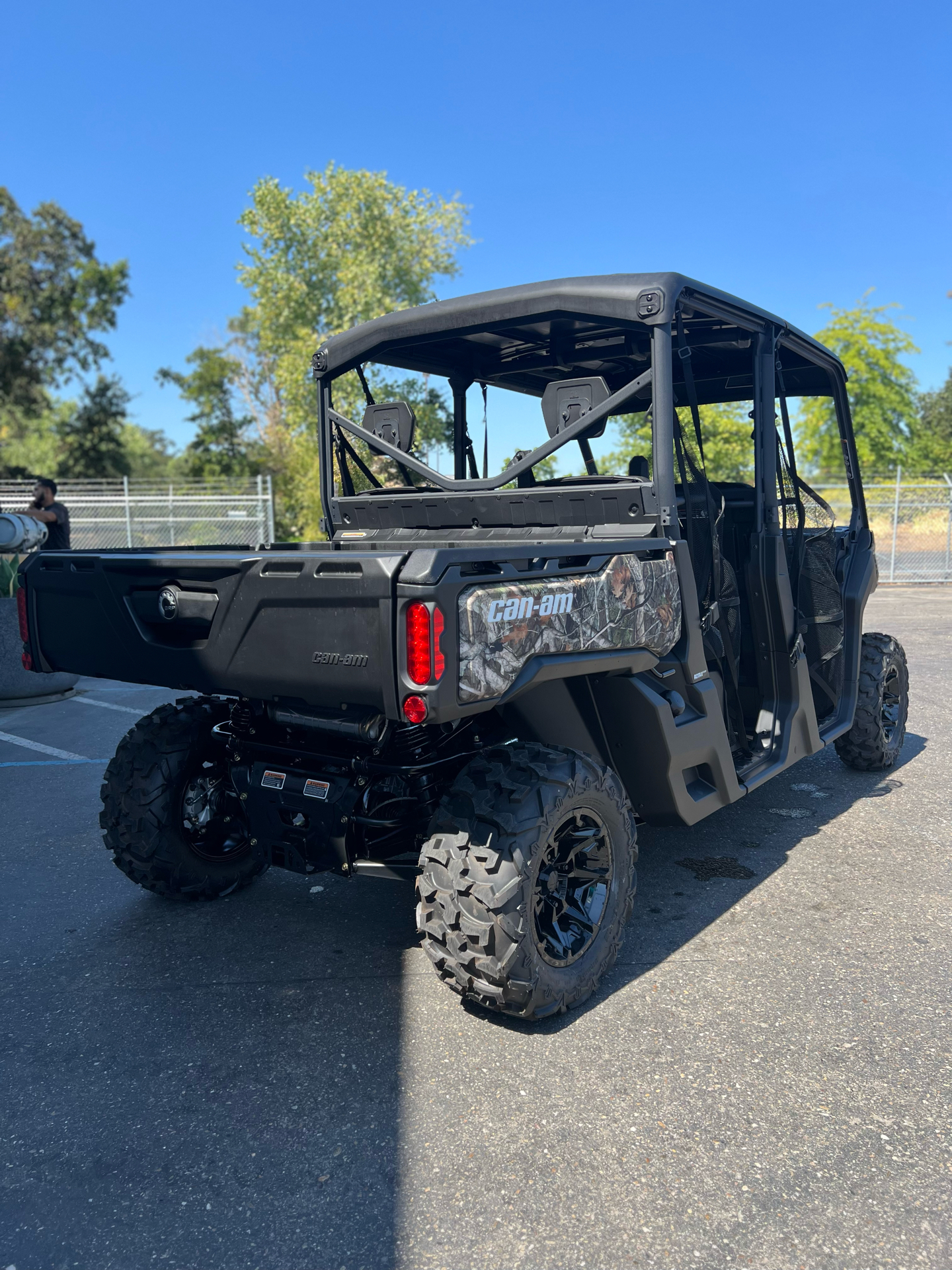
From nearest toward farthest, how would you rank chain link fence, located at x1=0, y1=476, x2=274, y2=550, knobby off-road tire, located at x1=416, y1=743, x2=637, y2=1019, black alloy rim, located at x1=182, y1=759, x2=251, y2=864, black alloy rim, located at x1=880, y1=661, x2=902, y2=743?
knobby off-road tire, located at x1=416, y1=743, x2=637, y2=1019 < black alloy rim, located at x1=182, y1=759, x2=251, y2=864 < black alloy rim, located at x1=880, y1=661, x2=902, y2=743 < chain link fence, located at x1=0, y1=476, x2=274, y2=550

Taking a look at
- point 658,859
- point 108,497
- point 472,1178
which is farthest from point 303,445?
point 472,1178

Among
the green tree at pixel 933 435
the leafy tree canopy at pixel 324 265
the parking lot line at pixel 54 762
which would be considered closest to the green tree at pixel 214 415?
the leafy tree canopy at pixel 324 265

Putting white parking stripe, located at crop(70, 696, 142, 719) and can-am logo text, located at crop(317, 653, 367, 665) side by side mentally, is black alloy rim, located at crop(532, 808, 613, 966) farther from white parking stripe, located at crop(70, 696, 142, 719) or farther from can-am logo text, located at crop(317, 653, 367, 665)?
white parking stripe, located at crop(70, 696, 142, 719)

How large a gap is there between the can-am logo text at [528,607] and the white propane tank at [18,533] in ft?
25.2

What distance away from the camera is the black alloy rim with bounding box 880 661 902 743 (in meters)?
5.63

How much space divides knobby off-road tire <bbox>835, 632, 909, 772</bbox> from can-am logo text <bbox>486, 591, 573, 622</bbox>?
321 centimetres

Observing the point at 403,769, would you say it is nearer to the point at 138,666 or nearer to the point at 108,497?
the point at 138,666

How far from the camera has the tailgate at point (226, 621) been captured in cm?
251

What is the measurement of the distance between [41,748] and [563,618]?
5.27 m

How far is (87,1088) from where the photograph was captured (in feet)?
8.80

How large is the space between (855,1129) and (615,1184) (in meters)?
0.67

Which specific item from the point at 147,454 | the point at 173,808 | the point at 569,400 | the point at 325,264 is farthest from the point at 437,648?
the point at 147,454

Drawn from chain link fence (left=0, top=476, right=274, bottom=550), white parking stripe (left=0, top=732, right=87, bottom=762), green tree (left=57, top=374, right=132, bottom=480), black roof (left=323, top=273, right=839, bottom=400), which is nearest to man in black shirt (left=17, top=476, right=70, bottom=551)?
white parking stripe (left=0, top=732, right=87, bottom=762)

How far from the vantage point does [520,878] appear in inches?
109
